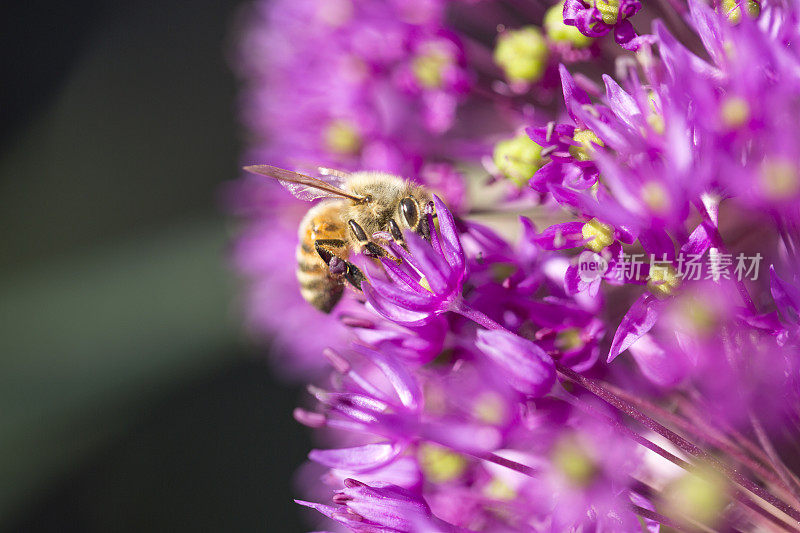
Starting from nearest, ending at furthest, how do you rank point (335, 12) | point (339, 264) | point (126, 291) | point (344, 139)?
1. point (339, 264)
2. point (344, 139)
3. point (335, 12)
4. point (126, 291)

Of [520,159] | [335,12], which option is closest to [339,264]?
[520,159]

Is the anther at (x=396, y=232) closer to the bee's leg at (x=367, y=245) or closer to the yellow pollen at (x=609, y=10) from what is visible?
the bee's leg at (x=367, y=245)

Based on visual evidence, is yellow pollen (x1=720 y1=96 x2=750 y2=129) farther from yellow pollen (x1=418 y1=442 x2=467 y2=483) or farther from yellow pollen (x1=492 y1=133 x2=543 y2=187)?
yellow pollen (x1=418 y1=442 x2=467 y2=483)

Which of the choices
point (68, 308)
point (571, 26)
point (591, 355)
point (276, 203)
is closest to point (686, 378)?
point (591, 355)

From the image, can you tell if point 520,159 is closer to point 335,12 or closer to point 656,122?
point 656,122

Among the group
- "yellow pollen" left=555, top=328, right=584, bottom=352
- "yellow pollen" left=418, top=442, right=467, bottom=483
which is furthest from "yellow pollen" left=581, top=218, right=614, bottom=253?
"yellow pollen" left=418, top=442, right=467, bottom=483
